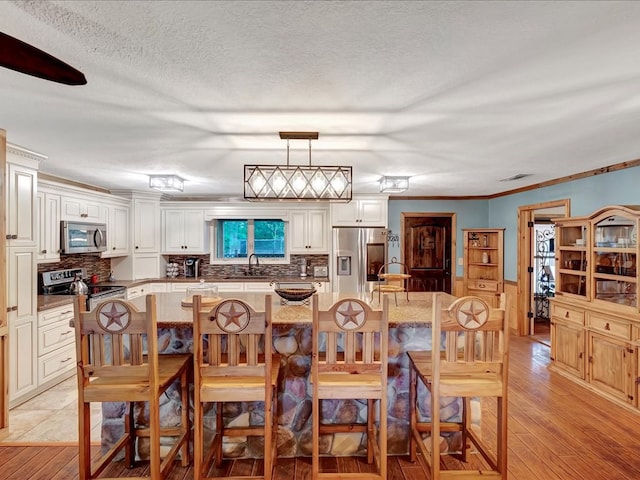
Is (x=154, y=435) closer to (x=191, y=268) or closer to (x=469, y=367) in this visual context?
(x=469, y=367)

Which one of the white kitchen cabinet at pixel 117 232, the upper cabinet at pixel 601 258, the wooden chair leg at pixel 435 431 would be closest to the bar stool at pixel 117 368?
the wooden chair leg at pixel 435 431

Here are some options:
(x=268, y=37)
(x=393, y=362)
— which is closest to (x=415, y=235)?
(x=393, y=362)

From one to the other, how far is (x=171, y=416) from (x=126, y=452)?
33cm

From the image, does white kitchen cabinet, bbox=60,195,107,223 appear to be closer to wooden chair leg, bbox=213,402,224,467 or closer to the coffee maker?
the coffee maker

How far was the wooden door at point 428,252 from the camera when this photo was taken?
6.18 meters

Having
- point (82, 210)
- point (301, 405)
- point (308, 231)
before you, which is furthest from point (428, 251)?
point (82, 210)

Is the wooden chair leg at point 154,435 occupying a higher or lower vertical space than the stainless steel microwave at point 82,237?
lower

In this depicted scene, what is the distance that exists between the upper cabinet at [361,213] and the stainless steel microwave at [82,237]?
3.28m

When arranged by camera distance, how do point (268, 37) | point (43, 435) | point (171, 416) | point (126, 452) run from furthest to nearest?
point (43, 435) < point (171, 416) < point (126, 452) < point (268, 37)

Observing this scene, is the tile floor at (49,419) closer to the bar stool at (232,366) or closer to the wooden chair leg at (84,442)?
the wooden chair leg at (84,442)

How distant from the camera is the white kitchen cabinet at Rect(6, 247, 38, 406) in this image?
2.99m

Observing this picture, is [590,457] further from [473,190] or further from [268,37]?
[473,190]

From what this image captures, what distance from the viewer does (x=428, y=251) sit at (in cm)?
623

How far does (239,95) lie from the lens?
1896 mm
